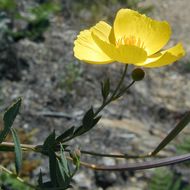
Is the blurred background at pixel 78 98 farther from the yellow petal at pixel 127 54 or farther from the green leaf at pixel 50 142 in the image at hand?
the yellow petal at pixel 127 54

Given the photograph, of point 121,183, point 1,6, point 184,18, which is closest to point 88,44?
point 121,183

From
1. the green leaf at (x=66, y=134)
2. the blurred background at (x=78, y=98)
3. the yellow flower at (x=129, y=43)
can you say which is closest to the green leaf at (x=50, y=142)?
the green leaf at (x=66, y=134)

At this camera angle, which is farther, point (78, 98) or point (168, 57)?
point (78, 98)

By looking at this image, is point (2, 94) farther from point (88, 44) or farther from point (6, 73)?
point (88, 44)

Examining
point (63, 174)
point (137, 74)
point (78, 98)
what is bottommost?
point (78, 98)

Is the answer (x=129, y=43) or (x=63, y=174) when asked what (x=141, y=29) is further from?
(x=63, y=174)

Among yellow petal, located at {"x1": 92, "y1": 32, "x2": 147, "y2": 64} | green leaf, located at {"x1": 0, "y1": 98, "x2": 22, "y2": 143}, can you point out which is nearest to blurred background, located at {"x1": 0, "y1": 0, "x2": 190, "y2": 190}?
green leaf, located at {"x1": 0, "y1": 98, "x2": 22, "y2": 143}

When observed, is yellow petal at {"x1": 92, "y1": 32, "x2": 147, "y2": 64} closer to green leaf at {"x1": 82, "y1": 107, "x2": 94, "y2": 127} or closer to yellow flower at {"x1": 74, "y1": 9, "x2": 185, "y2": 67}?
yellow flower at {"x1": 74, "y1": 9, "x2": 185, "y2": 67}

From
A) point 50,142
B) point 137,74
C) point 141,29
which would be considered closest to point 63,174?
point 50,142
